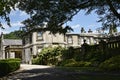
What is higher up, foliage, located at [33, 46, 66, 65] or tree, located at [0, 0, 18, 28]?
tree, located at [0, 0, 18, 28]

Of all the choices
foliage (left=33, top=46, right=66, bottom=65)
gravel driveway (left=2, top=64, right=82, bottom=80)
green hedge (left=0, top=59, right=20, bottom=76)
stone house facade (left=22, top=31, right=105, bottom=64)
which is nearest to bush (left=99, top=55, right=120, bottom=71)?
gravel driveway (left=2, top=64, right=82, bottom=80)

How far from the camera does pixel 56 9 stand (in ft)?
66.6

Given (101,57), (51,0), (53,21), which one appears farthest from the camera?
(101,57)

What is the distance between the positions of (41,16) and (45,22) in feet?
2.42

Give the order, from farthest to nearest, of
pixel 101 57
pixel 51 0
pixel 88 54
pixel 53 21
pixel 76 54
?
pixel 76 54
pixel 88 54
pixel 101 57
pixel 53 21
pixel 51 0

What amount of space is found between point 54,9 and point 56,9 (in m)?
0.15

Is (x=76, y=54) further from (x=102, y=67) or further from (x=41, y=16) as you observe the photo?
(x=41, y=16)

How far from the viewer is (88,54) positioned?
29.7 m

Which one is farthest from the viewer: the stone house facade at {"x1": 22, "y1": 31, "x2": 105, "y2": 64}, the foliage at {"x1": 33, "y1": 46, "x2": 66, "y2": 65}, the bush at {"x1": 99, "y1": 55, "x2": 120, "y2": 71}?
the stone house facade at {"x1": 22, "y1": 31, "x2": 105, "y2": 64}

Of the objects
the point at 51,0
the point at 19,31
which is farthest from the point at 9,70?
the point at 51,0

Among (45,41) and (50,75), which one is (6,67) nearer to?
(50,75)

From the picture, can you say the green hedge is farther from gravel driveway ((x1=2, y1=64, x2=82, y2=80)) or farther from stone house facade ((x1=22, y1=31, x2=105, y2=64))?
stone house facade ((x1=22, y1=31, x2=105, y2=64))

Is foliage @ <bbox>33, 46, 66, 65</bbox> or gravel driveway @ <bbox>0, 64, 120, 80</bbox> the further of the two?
foliage @ <bbox>33, 46, 66, 65</bbox>

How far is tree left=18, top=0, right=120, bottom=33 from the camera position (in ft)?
65.2
